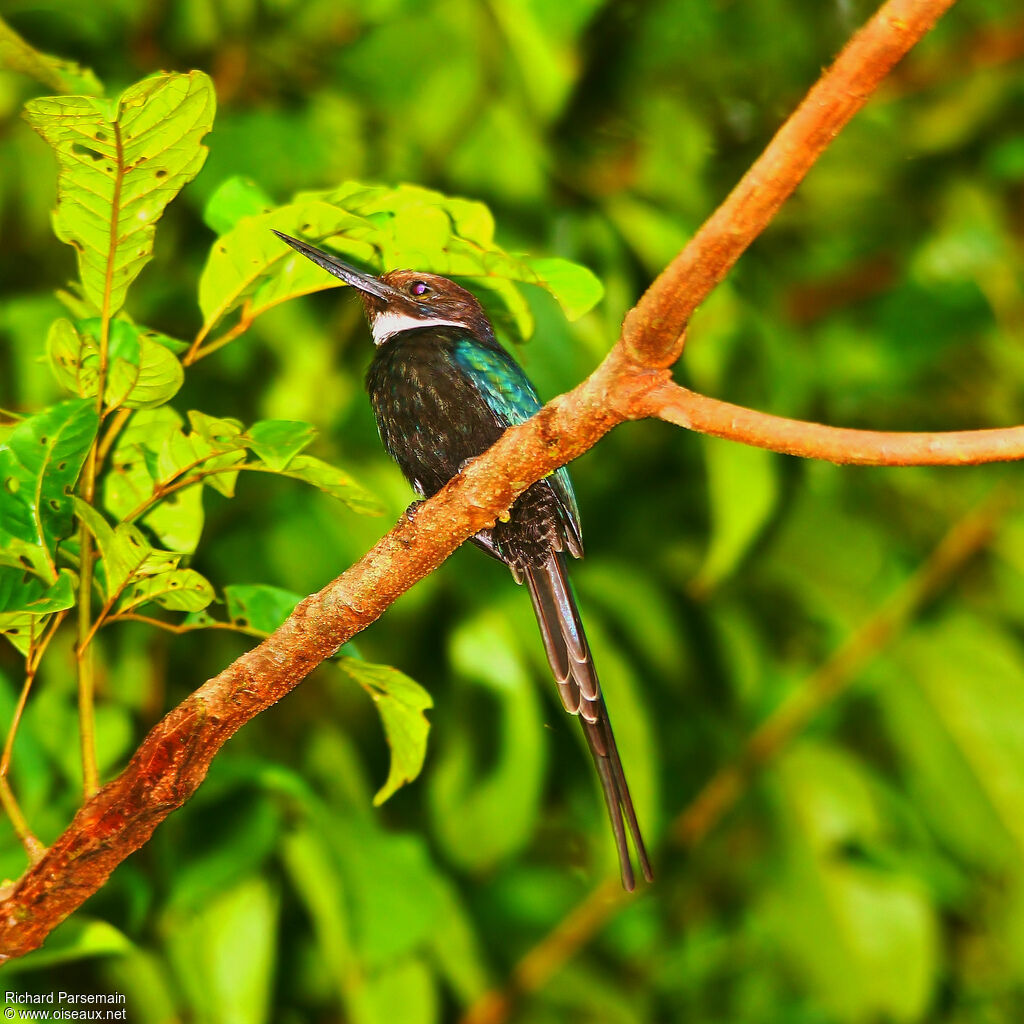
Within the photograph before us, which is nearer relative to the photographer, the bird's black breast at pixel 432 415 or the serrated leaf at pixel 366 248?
the serrated leaf at pixel 366 248

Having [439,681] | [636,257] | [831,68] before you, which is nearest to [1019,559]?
[636,257]

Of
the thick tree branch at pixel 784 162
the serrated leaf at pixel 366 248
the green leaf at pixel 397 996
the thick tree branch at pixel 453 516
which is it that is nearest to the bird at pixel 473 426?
the green leaf at pixel 397 996

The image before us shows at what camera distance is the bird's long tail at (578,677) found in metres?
1.62

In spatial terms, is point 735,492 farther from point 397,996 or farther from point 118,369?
point 118,369

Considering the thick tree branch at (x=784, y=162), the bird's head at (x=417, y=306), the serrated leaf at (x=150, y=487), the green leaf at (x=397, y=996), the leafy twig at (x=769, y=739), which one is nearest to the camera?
the thick tree branch at (x=784, y=162)

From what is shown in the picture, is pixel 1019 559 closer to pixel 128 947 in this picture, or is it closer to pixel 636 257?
pixel 636 257

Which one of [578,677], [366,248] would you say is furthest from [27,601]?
[578,677]

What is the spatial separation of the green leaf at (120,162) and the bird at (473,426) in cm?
79

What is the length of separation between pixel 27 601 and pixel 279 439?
0.27 metres

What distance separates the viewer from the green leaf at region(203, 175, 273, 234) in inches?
49.6

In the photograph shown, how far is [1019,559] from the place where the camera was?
2785 mm

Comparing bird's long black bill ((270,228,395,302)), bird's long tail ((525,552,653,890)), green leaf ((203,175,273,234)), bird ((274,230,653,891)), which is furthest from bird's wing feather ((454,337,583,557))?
green leaf ((203,175,273,234))

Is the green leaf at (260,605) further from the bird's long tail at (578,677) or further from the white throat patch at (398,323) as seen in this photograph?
the white throat patch at (398,323)

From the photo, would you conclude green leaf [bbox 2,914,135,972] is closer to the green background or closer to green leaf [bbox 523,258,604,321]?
the green background
